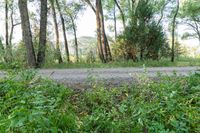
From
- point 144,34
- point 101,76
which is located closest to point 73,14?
point 144,34

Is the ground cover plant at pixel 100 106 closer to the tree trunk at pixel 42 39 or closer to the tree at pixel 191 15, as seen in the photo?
the tree trunk at pixel 42 39

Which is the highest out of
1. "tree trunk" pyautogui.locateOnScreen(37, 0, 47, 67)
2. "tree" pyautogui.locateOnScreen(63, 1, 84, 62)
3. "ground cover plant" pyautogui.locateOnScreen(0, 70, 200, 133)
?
"tree" pyautogui.locateOnScreen(63, 1, 84, 62)

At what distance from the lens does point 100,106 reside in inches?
195

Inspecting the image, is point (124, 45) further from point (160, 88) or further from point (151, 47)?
point (160, 88)

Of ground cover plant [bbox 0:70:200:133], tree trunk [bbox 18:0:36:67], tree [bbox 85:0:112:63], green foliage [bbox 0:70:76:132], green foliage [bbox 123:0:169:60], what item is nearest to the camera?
green foliage [bbox 0:70:76:132]

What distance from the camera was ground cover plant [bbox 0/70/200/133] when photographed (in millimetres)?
3714

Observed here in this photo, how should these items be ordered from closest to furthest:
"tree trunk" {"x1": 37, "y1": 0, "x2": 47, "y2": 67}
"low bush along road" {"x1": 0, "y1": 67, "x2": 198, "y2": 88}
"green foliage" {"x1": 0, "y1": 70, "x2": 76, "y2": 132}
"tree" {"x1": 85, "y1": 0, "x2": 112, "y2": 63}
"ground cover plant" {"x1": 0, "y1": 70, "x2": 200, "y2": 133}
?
"green foliage" {"x1": 0, "y1": 70, "x2": 76, "y2": 132} < "ground cover plant" {"x1": 0, "y1": 70, "x2": 200, "y2": 133} < "low bush along road" {"x1": 0, "y1": 67, "x2": 198, "y2": 88} < "tree trunk" {"x1": 37, "y1": 0, "x2": 47, "y2": 67} < "tree" {"x1": 85, "y1": 0, "x2": 112, "y2": 63}

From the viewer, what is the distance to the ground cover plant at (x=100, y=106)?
371 cm

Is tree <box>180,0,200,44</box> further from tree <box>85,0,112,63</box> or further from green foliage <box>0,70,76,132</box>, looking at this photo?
green foliage <box>0,70,76,132</box>

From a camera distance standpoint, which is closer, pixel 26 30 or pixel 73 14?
pixel 26 30

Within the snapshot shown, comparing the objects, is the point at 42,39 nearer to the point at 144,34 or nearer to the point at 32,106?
the point at 144,34

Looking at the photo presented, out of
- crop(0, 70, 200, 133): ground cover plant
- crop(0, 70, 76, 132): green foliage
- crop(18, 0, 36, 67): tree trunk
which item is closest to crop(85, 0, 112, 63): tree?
crop(18, 0, 36, 67): tree trunk

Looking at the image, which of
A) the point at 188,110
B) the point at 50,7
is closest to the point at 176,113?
the point at 188,110

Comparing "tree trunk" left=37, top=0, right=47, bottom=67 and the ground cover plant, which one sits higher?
"tree trunk" left=37, top=0, right=47, bottom=67
